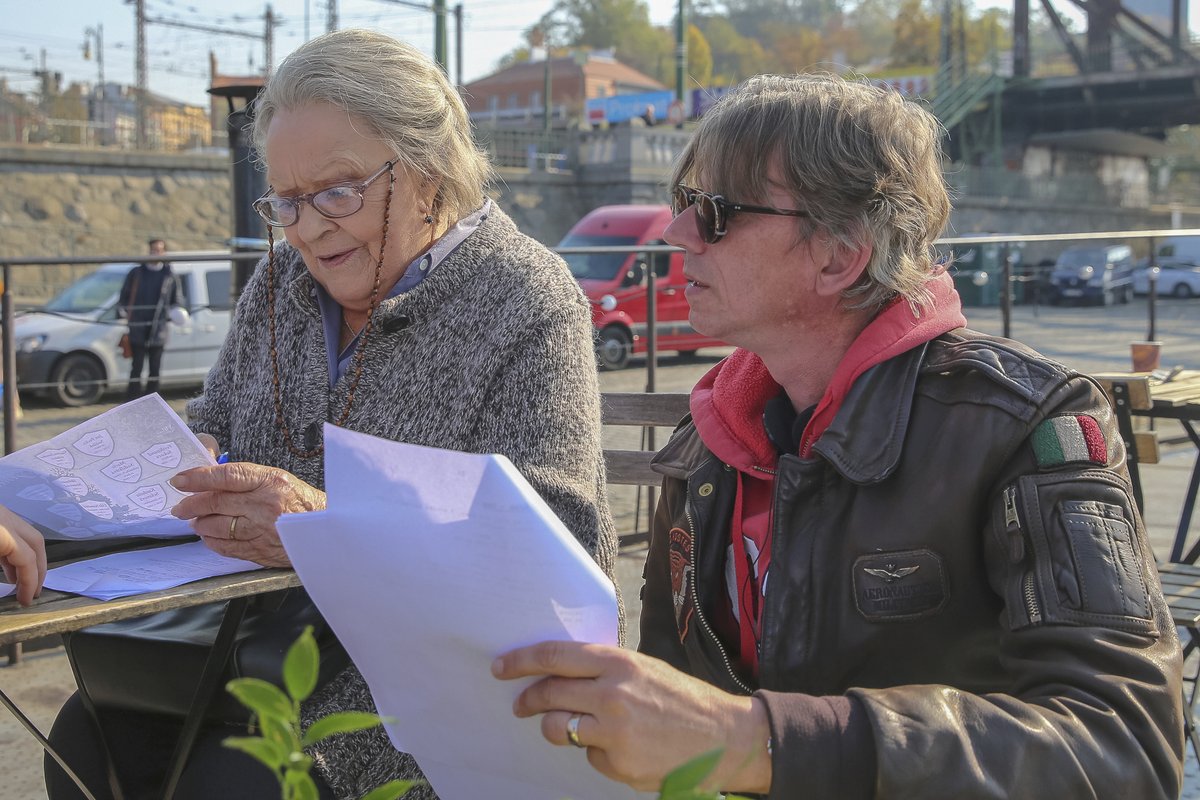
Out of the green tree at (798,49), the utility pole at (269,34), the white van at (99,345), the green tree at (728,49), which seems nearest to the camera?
the white van at (99,345)

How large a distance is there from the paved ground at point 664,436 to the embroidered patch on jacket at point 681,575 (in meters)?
2.05

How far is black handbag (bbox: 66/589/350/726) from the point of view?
1921 millimetres

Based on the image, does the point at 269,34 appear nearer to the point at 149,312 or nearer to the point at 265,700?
the point at 149,312

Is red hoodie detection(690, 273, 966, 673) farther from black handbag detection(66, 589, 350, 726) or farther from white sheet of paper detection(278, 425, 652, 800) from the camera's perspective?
black handbag detection(66, 589, 350, 726)

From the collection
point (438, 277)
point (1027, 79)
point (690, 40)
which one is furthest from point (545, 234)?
point (690, 40)

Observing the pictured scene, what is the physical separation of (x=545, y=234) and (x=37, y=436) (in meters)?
22.7

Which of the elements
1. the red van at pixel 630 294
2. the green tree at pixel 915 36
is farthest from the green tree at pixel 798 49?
the red van at pixel 630 294

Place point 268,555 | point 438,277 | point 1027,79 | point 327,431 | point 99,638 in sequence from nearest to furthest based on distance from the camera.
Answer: point 327,431, point 268,555, point 99,638, point 438,277, point 1027,79

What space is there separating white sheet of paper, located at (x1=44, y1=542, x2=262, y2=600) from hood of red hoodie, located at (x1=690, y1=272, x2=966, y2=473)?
702mm

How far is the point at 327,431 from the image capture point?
3.45ft

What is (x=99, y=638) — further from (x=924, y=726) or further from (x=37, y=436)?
(x=37, y=436)

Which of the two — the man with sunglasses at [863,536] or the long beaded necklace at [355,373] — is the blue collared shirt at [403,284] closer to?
the long beaded necklace at [355,373]

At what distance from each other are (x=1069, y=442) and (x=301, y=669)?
3.17 ft

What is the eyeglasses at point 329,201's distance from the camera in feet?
7.02
